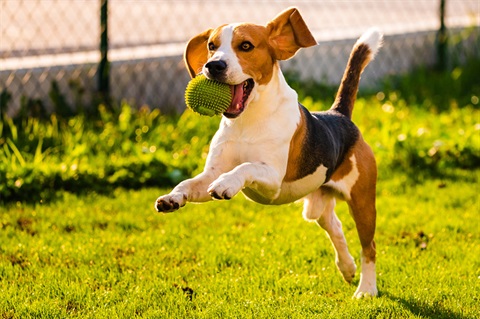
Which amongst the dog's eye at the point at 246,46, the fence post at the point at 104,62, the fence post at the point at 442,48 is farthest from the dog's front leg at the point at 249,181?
the fence post at the point at 442,48

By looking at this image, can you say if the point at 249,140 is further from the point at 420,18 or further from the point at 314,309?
the point at 420,18

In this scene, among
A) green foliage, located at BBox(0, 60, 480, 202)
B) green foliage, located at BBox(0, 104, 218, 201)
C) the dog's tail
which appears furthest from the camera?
green foliage, located at BBox(0, 60, 480, 202)

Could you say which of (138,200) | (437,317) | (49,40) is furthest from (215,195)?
(49,40)

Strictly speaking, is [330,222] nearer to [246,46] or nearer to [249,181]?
[249,181]

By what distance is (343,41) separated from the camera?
34.9 feet

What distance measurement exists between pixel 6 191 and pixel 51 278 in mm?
1768

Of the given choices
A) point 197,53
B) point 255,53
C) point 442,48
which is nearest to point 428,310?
point 255,53

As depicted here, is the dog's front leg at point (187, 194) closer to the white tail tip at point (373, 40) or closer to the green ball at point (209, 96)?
the green ball at point (209, 96)

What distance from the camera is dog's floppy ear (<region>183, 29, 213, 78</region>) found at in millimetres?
5055

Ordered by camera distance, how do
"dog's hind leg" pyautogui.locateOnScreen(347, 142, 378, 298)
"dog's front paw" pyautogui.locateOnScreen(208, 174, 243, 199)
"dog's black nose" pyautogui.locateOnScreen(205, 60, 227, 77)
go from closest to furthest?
"dog's front paw" pyautogui.locateOnScreen(208, 174, 243, 199) < "dog's black nose" pyautogui.locateOnScreen(205, 60, 227, 77) < "dog's hind leg" pyautogui.locateOnScreen(347, 142, 378, 298)

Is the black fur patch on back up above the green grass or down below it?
above

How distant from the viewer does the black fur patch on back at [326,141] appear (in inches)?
197

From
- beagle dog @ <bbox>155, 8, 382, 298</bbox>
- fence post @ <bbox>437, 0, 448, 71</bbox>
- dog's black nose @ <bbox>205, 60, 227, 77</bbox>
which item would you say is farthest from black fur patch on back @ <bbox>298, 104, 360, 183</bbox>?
fence post @ <bbox>437, 0, 448, 71</bbox>

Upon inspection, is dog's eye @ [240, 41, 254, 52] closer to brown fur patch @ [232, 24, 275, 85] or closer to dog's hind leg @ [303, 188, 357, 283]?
brown fur patch @ [232, 24, 275, 85]
